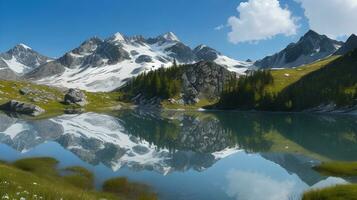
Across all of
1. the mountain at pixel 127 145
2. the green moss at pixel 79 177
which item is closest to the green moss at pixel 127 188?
Result: the green moss at pixel 79 177

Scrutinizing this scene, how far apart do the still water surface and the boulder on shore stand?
4690cm

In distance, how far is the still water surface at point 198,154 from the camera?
46.9 meters

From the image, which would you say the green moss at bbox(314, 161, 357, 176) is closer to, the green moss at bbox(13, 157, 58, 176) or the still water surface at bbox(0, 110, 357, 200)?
the still water surface at bbox(0, 110, 357, 200)

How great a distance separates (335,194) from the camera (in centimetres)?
3494

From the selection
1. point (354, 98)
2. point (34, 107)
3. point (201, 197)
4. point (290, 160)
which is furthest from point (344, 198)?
point (354, 98)

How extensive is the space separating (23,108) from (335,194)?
157 metres

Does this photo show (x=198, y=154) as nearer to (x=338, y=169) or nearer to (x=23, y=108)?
(x=338, y=169)

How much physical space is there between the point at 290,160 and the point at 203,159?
14.7 meters

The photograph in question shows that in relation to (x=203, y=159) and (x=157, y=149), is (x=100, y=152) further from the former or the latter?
(x=203, y=159)

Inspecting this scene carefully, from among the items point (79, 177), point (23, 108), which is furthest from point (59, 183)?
point (23, 108)

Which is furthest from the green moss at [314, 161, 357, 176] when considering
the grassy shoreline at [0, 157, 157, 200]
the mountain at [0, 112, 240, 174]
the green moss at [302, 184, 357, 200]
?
the grassy shoreline at [0, 157, 157, 200]

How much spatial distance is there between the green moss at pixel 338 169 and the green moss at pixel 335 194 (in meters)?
16.0

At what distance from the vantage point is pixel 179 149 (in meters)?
82.9

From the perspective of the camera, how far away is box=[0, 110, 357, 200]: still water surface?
46.9 m
